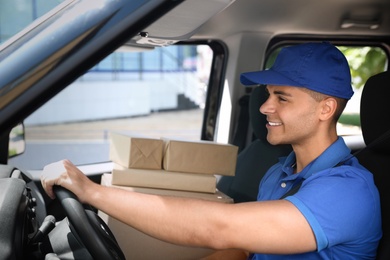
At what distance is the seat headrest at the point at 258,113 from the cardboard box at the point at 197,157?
29 centimetres

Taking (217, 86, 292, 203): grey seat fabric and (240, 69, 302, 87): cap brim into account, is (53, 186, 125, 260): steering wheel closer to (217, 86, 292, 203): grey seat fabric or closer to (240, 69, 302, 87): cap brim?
(240, 69, 302, 87): cap brim

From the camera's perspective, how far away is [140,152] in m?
2.45

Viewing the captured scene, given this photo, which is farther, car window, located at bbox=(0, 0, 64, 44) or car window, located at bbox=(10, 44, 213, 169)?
car window, located at bbox=(10, 44, 213, 169)

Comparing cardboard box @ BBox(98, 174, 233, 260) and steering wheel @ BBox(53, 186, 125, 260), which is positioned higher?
steering wheel @ BBox(53, 186, 125, 260)

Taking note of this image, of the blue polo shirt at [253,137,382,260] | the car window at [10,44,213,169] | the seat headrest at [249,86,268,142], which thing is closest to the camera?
the blue polo shirt at [253,137,382,260]

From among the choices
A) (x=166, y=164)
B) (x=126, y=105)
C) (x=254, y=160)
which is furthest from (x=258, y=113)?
(x=126, y=105)

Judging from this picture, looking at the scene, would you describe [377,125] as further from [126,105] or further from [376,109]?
[126,105]

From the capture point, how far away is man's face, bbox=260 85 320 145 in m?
1.82

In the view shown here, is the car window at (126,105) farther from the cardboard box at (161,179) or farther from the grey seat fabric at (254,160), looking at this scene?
the cardboard box at (161,179)

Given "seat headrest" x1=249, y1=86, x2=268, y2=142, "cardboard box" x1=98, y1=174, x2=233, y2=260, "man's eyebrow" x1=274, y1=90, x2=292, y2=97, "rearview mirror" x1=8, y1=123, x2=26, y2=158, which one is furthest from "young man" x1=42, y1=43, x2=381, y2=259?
"rearview mirror" x1=8, y1=123, x2=26, y2=158

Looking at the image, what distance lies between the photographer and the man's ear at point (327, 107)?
1.82 m

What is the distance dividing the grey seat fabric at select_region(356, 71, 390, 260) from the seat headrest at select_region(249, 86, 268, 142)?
0.75 metres

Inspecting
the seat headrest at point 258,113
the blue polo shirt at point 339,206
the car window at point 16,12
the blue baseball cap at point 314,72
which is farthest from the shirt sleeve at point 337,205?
the seat headrest at point 258,113

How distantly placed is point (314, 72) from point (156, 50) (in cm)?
165
